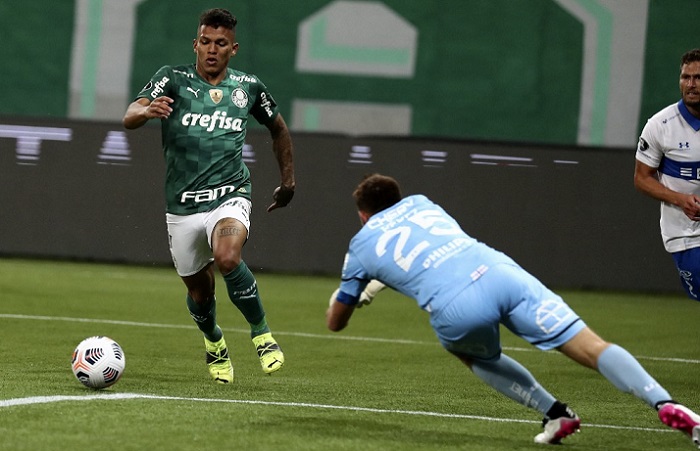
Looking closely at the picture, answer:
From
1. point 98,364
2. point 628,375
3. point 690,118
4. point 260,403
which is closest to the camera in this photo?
point 628,375

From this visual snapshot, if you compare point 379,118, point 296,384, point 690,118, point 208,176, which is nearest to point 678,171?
point 690,118

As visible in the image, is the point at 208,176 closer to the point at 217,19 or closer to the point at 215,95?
the point at 215,95

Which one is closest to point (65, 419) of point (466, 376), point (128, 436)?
point (128, 436)

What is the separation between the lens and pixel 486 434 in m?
5.90

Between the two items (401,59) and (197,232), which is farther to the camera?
(401,59)

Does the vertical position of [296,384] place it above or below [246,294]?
below

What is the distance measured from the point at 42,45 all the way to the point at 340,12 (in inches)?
185

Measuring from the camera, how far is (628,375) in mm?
5238

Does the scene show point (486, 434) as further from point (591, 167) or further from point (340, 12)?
point (340, 12)

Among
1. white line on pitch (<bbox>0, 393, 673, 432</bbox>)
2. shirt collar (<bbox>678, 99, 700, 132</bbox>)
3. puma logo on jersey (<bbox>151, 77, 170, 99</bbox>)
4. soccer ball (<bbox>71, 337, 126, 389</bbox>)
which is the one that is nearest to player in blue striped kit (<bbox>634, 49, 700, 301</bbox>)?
shirt collar (<bbox>678, 99, 700, 132</bbox>)

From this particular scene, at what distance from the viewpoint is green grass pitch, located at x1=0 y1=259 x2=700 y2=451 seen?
5.62m

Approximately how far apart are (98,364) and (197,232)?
45.2 inches

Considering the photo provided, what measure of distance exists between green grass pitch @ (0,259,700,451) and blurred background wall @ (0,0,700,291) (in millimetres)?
2913

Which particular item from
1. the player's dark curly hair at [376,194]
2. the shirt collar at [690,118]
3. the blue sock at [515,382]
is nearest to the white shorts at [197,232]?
the player's dark curly hair at [376,194]
